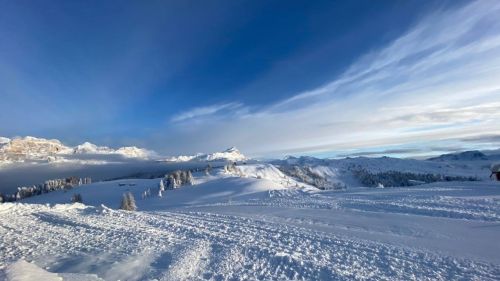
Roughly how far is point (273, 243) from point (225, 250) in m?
1.86

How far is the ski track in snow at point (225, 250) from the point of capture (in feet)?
33.2

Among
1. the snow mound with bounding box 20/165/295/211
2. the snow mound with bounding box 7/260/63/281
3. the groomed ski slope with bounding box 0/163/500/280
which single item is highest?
the snow mound with bounding box 7/260/63/281

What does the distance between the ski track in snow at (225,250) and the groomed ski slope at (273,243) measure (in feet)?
0.11

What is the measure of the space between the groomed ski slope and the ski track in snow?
32 mm

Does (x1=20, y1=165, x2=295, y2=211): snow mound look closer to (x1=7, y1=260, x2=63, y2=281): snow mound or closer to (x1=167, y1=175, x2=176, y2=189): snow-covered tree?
(x1=167, y1=175, x2=176, y2=189): snow-covered tree

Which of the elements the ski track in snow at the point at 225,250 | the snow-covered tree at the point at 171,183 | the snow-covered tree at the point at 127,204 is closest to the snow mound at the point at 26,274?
the ski track in snow at the point at 225,250

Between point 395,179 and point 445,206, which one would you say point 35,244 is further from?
point 395,179

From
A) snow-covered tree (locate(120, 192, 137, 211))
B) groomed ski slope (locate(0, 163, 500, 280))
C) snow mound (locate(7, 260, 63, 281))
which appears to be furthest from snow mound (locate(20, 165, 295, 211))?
snow mound (locate(7, 260, 63, 281))

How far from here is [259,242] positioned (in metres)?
13.6

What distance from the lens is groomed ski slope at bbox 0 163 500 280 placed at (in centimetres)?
1022

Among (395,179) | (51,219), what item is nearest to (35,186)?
(51,219)

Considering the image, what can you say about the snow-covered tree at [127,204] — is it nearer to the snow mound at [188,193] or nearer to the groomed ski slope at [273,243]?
the snow mound at [188,193]

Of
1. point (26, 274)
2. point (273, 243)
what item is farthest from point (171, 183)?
point (26, 274)

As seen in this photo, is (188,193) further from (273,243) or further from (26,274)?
(26,274)
